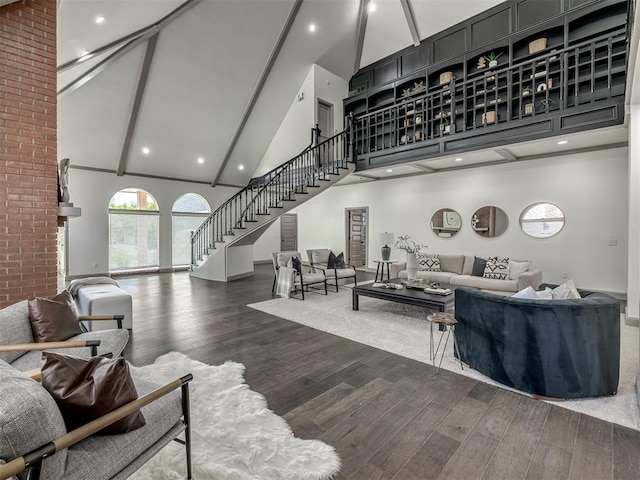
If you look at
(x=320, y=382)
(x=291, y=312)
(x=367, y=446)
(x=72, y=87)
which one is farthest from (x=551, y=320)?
(x=72, y=87)

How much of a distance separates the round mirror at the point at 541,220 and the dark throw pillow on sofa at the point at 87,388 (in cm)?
749

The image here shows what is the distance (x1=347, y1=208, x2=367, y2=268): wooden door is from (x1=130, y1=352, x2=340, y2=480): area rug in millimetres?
7846

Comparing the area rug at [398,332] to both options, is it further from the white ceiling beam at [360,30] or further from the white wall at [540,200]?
the white ceiling beam at [360,30]

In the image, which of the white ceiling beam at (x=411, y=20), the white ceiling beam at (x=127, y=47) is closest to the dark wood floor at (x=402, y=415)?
the white ceiling beam at (x=127, y=47)

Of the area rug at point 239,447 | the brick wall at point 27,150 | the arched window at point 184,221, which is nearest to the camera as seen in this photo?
the area rug at point 239,447

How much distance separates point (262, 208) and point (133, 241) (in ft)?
15.1

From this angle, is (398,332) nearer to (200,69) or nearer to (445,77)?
(445,77)

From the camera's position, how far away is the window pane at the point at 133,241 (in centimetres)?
942

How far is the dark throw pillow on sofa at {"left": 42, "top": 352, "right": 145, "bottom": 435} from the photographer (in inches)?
50.7

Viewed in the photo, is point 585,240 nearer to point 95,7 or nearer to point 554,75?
point 554,75

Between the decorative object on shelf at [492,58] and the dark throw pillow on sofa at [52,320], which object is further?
the decorative object on shelf at [492,58]

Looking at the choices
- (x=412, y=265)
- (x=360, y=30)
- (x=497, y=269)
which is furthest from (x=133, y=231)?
(x=497, y=269)

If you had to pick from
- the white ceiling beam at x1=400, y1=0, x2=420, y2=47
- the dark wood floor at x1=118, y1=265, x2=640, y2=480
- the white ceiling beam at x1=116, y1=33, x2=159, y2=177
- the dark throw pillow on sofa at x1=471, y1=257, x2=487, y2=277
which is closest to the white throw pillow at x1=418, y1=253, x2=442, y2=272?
the dark throw pillow on sofa at x1=471, y1=257, x2=487, y2=277

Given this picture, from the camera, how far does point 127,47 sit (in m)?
6.71
